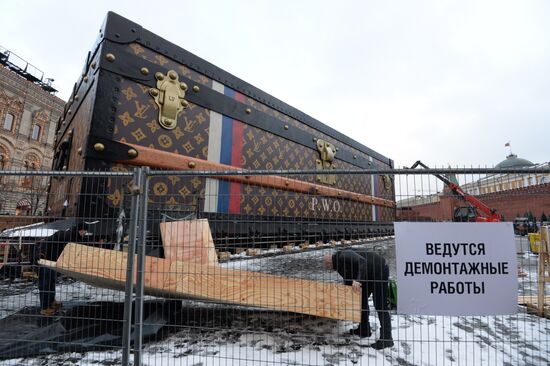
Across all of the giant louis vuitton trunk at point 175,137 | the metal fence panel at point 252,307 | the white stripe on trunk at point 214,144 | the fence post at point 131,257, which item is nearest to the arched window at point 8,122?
the giant louis vuitton trunk at point 175,137

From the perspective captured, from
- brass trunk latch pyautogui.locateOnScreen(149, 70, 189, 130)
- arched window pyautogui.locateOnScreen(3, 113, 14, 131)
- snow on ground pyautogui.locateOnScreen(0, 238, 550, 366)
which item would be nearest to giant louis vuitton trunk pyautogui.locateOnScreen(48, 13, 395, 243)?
brass trunk latch pyautogui.locateOnScreen(149, 70, 189, 130)

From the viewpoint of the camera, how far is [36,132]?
24016mm

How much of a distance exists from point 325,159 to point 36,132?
27.5m

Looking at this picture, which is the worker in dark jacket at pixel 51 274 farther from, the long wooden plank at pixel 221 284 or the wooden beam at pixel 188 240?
the wooden beam at pixel 188 240

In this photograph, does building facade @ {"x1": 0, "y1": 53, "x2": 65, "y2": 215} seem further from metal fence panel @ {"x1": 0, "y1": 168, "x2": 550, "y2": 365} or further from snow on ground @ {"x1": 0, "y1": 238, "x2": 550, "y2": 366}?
snow on ground @ {"x1": 0, "y1": 238, "x2": 550, "y2": 366}

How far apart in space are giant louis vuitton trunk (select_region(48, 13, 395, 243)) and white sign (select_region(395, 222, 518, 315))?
49 cm

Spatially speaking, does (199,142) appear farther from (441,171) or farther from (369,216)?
(369,216)

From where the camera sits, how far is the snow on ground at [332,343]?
210 centimetres

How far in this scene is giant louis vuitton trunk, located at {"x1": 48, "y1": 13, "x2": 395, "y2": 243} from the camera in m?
3.78

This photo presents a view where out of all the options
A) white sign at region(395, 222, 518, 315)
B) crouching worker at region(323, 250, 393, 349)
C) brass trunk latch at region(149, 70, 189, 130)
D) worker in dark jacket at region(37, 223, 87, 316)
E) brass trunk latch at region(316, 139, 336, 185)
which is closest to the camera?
white sign at region(395, 222, 518, 315)

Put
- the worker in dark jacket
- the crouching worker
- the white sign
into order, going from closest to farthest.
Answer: the white sign, the crouching worker, the worker in dark jacket

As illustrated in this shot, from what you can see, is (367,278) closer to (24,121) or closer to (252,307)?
(252,307)

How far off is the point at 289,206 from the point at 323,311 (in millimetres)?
3557

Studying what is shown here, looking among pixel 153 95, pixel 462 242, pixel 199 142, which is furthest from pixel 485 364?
pixel 153 95
